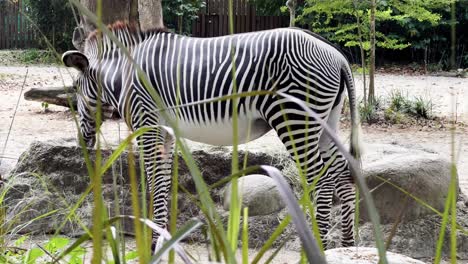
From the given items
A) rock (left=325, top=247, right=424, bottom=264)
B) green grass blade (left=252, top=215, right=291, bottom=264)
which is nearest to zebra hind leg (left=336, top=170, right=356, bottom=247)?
rock (left=325, top=247, right=424, bottom=264)

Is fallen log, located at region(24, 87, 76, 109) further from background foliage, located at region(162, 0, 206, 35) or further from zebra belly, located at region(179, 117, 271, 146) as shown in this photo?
background foliage, located at region(162, 0, 206, 35)

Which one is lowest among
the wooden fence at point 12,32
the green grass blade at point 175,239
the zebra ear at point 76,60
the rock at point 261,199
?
the rock at point 261,199

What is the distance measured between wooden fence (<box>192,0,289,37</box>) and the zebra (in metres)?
17.6

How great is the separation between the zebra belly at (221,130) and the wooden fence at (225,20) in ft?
58.7

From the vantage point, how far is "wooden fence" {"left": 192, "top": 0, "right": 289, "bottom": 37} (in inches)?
907

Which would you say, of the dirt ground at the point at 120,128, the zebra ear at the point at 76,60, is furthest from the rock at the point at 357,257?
the zebra ear at the point at 76,60

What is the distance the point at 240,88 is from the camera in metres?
4.48

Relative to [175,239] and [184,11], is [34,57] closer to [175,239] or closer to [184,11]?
[184,11]

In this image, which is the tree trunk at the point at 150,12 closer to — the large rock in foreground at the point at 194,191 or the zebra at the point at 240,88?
the large rock in foreground at the point at 194,191

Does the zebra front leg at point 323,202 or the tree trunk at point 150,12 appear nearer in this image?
the zebra front leg at point 323,202

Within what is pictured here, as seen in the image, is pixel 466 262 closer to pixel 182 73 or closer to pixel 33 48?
pixel 182 73

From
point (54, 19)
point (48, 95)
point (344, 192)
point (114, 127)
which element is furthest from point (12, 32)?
point (344, 192)

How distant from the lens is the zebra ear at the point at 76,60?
4.94m

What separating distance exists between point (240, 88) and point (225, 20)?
1859 centimetres
